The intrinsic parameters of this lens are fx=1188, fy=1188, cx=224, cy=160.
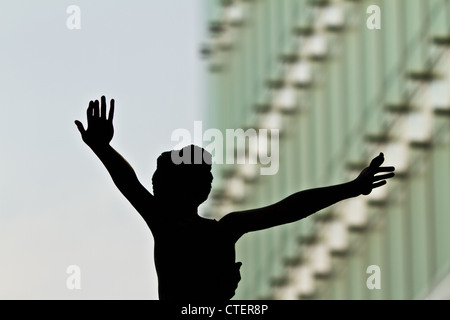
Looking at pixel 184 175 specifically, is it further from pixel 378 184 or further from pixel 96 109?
pixel 378 184

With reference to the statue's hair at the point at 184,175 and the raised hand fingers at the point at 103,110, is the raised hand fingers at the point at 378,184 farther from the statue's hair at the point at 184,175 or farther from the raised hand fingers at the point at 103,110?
the raised hand fingers at the point at 103,110

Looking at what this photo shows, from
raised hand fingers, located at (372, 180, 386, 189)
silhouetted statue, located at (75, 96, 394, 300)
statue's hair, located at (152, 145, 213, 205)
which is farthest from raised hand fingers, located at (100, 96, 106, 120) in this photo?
raised hand fingers, located at (372, 180, 386, 189)

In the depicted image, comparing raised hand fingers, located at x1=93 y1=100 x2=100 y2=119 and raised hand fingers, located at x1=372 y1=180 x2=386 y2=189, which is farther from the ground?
raised hand fingers, located at x1=93 y1=100 x2=100 y2=119

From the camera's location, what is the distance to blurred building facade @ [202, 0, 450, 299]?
2766cm

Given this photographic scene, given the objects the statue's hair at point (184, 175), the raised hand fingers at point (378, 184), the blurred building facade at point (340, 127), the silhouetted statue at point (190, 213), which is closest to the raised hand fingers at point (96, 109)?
the silhouetted statue at point (190, 213)

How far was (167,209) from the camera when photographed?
3.65 meters

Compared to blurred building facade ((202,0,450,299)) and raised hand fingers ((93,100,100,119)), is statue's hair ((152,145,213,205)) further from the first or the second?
blurred building facade ((202,0,450,299))

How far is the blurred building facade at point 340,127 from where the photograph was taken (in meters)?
27.7

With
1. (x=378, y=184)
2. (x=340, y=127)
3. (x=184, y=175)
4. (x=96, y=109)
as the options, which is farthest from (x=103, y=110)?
(x=340, y=127)

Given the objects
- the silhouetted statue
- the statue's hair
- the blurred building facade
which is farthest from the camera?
the blurred building facade

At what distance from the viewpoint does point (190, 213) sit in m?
3.66

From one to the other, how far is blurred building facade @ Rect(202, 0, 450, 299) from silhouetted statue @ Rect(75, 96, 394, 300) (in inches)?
607

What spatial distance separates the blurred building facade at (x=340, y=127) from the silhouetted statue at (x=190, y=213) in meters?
15.4
